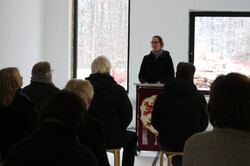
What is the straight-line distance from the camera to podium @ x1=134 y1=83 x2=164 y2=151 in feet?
15.6

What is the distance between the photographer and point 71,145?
168 centimetres

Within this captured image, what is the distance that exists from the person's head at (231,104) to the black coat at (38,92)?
6.33 feet

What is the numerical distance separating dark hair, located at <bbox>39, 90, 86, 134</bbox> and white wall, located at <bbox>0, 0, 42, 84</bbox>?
3795 mm

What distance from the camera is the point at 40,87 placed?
346 centimetres

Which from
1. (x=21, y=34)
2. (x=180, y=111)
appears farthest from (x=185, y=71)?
(x=21, y=34)

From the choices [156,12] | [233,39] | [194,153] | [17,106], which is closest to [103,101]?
[17,106]

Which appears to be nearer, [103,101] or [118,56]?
[103,101]

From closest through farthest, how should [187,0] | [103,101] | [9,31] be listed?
[103,101] → [9,31] → [187,0]

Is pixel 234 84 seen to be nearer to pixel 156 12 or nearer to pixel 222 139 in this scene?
pixel 222 139

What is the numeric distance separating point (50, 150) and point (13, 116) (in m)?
1.14

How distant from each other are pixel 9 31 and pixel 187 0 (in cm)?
290

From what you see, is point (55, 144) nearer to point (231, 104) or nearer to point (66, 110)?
point (66, 110)

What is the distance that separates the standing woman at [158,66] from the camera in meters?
5.35

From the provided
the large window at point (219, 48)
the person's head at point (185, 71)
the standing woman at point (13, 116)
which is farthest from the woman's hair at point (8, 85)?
the large window at point (219, 48)
